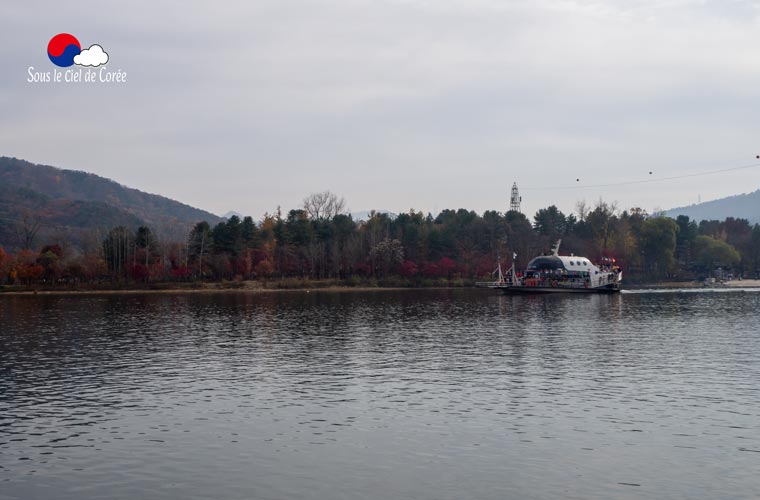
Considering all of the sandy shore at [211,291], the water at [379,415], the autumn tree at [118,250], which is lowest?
the water at [379,415]

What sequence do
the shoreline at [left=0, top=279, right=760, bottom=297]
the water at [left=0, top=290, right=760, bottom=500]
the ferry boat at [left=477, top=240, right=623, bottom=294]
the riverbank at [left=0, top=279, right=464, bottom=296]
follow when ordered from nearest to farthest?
1. the water at [left=0, top=290, right=760, bottom=500]
2. the shoreline at [left=0, top=279, right=760, bottom=297]
3. the riverbank at [left=0, top=279, right=464, bottom=296]
4. the ferry boat at [left=477, top=240, right=623, bottom=294]

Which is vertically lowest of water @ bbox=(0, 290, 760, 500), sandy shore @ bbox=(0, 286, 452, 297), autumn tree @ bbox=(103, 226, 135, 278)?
water @ bbox=(0, 290, 760, 500)

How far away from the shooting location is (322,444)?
29.7 meters

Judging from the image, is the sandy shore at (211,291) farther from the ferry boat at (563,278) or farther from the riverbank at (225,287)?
the ferry boat at (563,278)

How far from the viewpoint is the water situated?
25016 mm

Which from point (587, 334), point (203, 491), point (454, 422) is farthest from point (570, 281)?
point (203, 491)

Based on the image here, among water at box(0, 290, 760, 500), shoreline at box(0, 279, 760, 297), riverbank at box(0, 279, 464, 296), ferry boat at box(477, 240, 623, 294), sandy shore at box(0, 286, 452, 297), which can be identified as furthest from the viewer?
ferry boat at box(477, 240, 623, 294)

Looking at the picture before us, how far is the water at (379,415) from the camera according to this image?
25016 mm

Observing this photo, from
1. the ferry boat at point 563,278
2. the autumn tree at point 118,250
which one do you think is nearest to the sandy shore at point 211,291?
the autumn tree at point 118,250

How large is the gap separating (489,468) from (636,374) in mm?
23651

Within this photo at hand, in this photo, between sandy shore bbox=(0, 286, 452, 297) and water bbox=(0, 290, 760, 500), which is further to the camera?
sandy shore bbox=(0, 286, 452, 297)

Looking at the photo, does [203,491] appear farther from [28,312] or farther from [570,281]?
[570,281]

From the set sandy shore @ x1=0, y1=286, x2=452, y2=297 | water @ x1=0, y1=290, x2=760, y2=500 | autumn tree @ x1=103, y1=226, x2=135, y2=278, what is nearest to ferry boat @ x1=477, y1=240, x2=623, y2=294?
sandy shore @ x1=0, y1=286, x2=452, y2=297

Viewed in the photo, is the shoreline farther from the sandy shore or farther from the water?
the water
